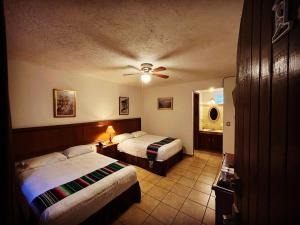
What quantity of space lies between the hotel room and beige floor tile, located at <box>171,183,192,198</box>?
22 millimetres

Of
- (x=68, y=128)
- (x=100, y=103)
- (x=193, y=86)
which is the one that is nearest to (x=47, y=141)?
(x=68, y=128)

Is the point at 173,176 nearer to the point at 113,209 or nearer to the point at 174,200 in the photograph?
the point at 174,200

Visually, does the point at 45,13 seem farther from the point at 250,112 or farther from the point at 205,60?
the point at 205,60

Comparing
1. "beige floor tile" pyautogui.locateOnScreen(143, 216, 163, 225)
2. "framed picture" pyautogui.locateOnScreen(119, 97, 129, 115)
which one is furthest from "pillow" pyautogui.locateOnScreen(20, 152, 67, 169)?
"framed picture" pyautogui.locateOnScreen(119, 97, 129, 115)

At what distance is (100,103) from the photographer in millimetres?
3852

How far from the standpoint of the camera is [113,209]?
190 cm

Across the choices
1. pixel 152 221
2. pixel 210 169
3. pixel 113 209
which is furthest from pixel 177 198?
pixel 210 169

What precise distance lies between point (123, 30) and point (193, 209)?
284cm

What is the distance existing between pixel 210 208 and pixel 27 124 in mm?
3745

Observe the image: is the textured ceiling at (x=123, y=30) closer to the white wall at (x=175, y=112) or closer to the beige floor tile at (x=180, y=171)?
the white wall at (x=175, y=112)

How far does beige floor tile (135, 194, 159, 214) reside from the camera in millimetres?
2129

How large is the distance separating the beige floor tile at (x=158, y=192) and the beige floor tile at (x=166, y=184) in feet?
0.31

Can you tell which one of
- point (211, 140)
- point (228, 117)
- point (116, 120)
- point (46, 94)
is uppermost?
point (46, 94)

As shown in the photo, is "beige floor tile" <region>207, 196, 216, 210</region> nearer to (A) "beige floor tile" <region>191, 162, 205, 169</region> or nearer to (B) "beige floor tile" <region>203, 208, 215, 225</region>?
(B) "beige floor tile" <region>203, 208, 215, 225</region>
